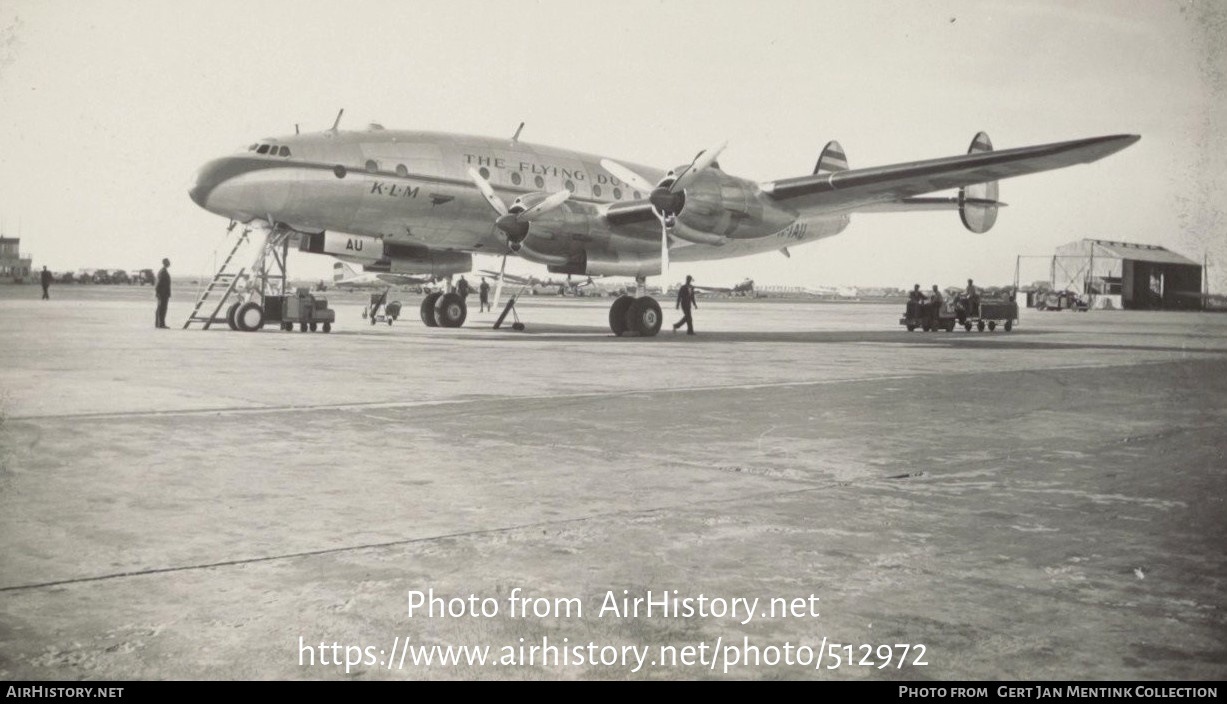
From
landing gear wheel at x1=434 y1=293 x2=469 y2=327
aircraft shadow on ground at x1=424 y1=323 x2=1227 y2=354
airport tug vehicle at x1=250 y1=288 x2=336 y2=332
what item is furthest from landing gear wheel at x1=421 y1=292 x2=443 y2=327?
airport tug vehicle at x1=250 y1=288 x2=336 y2=332

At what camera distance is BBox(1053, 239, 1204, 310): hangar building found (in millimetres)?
76188

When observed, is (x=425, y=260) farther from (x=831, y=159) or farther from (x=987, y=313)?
(x=987, y=313)

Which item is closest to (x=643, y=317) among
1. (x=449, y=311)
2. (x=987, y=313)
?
(x=449, y=311)

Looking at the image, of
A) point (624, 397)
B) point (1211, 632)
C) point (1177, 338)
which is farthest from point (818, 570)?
point (1177, 338)

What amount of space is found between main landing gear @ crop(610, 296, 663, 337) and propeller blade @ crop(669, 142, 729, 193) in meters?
3.91

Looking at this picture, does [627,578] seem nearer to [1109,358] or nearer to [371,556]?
[371,556]

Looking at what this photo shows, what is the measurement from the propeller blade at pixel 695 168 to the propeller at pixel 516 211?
2510mm

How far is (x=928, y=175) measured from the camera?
19.0m

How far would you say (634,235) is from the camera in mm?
21953

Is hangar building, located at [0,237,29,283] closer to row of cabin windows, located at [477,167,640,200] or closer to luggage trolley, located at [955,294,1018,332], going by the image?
row of cabin windows, located at [477,167,640,200]

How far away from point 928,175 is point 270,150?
45.4 feet

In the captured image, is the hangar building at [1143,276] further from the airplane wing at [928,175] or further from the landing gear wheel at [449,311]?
the landing gear wheel at [449,311]

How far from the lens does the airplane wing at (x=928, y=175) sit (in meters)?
17.0

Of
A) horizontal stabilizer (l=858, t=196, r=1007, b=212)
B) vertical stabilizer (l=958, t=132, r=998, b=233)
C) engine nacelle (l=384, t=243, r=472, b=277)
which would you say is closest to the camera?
engine nacelle (l=384, t=243, r=472, b=277)
